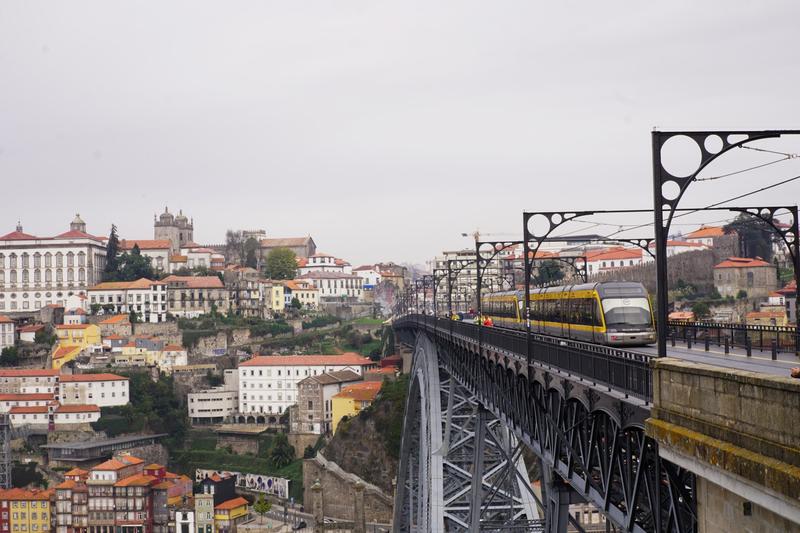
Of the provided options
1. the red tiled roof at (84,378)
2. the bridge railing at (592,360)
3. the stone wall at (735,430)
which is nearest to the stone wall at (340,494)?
the red tiled roof at (84,378)

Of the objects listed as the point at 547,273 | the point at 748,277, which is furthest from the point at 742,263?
the point at 547,273

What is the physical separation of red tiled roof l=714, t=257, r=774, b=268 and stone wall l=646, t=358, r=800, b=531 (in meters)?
79.2

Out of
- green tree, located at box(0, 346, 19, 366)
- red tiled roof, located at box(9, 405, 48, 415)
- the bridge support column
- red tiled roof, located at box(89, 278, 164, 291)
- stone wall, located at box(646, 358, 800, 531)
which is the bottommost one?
red tiled roof, located at box(9, 405, 48, 415)

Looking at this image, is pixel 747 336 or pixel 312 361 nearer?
pixel 747 336

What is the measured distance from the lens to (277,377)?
11725 centimetres

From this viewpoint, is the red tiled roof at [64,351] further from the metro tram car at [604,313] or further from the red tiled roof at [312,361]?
the metro tram car at [604,313]

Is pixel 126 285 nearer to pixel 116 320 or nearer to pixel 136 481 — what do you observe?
pixel 116 320

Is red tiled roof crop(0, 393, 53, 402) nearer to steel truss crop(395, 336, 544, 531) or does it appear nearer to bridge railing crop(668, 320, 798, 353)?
steel truss crop(395, 336, 544, 531)

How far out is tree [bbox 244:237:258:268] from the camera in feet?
616

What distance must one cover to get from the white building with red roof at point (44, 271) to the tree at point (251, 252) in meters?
38.2

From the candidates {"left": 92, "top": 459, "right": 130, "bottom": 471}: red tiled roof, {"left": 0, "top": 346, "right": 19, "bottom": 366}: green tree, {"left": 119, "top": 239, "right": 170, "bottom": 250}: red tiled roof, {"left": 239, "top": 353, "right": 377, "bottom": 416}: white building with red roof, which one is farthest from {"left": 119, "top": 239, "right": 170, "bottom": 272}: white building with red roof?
{"left": 92, "top": 459, "right": 130, "bottom": 471}: red tiled roof

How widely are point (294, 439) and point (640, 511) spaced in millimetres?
93433

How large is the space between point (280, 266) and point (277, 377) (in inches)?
2194

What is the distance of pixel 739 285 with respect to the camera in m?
87.0
